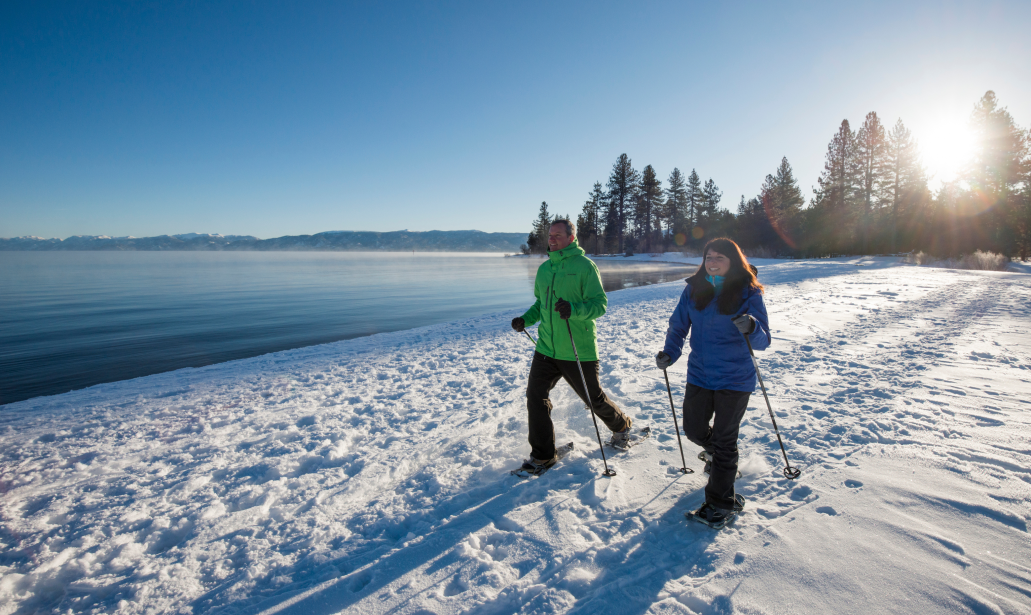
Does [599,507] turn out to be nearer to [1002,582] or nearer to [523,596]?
[523,596]

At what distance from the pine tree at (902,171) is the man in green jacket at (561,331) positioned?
45.7m

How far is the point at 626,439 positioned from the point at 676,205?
2738 inches

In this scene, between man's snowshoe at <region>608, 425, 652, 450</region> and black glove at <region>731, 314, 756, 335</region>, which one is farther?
man's snowshoe at <region>608, 425, 652, 450</region>

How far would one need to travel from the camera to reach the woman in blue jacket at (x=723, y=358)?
275cm

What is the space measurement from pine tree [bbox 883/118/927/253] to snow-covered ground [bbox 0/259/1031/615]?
135 feet

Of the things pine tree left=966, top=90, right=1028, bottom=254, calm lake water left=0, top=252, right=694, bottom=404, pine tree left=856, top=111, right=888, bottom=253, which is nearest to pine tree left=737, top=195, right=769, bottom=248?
pine tree left=856, top=111, right=888, bottom=253

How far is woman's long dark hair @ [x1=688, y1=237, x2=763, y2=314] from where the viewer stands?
9.02 feet

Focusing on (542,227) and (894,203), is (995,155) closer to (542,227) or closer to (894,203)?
(894,203)

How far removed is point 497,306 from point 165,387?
37.1 feet

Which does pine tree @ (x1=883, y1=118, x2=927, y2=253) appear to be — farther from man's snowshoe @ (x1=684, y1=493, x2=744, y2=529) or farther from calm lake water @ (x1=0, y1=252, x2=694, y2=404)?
man's snowshoe @ (x1=684, y1=493, x2=744, y2=529)

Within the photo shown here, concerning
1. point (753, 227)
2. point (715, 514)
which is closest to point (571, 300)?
point (715, 514)

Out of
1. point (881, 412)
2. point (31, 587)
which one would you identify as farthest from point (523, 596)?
point (881, 412)

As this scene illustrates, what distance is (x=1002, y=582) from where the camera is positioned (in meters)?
2.12

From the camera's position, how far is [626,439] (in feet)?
12.8
